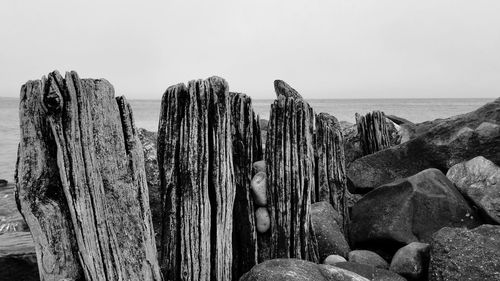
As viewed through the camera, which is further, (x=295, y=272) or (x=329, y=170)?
(x=329, y=170)

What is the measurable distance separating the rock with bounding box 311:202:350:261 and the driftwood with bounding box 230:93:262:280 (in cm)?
106

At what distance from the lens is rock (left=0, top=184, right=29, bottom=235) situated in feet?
34.7

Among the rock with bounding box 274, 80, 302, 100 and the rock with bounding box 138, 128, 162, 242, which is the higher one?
the rock with bounding box 274, 80, 302, 100

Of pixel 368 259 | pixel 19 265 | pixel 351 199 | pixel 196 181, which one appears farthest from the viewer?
pixel 351 199

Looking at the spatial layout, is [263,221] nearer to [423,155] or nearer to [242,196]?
[242,196]

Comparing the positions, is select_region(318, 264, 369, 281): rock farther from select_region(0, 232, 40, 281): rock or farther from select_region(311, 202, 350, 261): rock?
select_region(0, 232, 40, 281): rock

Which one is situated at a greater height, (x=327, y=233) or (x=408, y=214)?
(x=408, y=214)

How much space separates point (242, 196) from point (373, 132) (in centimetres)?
566

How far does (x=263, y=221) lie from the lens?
624 centimetres

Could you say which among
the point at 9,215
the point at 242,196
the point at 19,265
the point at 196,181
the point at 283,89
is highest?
the point at 283,89

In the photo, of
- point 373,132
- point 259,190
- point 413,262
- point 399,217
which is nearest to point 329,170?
point 399,217

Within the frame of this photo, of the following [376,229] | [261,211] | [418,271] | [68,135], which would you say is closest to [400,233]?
[376,229]

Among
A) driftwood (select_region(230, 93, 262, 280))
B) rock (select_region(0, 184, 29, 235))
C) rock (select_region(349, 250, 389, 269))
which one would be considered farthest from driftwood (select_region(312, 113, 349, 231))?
rock (select_region(0, 184, 29, 235))

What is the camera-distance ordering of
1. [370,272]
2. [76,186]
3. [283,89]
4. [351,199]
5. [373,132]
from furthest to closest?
[373,132]
[351,199]
[283,89]
[370,272]
[76,186]
